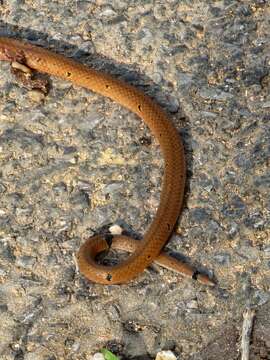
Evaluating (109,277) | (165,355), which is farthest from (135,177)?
(165,355)

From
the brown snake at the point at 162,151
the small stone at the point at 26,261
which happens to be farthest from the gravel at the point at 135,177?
the brown snake at the point at 162,151

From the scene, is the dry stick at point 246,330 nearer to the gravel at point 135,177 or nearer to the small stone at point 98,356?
the gravel at point 135,177

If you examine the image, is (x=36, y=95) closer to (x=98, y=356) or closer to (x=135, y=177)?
(x=135, y=177)

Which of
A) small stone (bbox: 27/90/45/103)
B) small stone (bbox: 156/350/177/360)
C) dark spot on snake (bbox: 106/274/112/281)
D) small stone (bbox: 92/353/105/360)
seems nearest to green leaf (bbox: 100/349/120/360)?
small stone (bbox: 92/353/105/360)

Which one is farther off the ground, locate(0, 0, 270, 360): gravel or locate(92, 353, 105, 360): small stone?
locate(0, 0, 270, 360): gravel

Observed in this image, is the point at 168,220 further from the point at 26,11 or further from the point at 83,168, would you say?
the point at 26,11

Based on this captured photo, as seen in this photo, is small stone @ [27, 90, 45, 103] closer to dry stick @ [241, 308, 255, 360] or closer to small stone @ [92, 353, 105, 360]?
small stone @ [92, 353, 105, 360]
